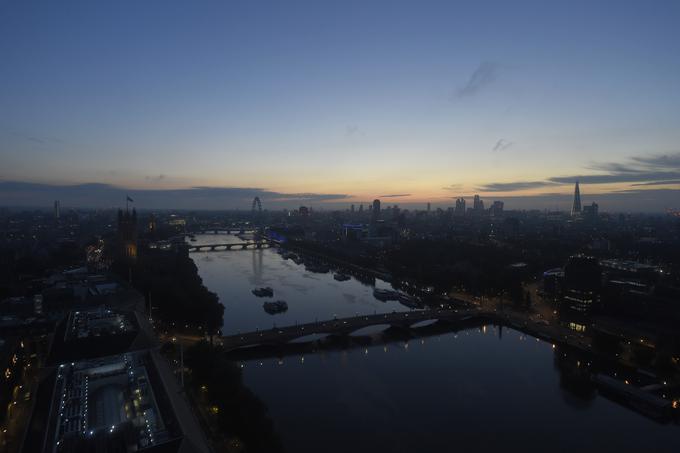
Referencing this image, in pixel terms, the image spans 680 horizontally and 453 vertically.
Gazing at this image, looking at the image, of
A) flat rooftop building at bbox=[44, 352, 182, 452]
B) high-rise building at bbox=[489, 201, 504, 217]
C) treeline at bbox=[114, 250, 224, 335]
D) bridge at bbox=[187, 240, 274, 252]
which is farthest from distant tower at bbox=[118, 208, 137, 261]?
high-rise building at bbox=[489, 201, 504, 217]

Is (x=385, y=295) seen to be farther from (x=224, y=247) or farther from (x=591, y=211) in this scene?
(x=591, y=211)

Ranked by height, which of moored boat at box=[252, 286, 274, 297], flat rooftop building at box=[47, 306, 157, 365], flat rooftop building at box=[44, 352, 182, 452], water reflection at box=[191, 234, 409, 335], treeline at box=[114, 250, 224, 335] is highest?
flat rooftop building at box=[47, 306, 157, 365]

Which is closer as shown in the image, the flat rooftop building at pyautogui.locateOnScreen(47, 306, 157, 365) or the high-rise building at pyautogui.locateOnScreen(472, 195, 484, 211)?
the flat rooftop building at pyautogui.locateOnScreen(47, 306, 157, 365)

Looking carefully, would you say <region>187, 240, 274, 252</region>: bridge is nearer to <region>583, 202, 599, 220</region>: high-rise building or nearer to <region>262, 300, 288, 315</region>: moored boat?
<region>262, 300, 288, 315</region>: moored boat

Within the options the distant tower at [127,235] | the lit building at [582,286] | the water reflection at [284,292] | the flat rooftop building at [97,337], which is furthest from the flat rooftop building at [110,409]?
the distant tower at [127,235]

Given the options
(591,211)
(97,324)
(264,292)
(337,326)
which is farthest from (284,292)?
(591,211)

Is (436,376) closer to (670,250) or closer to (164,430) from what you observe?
(164,430)
